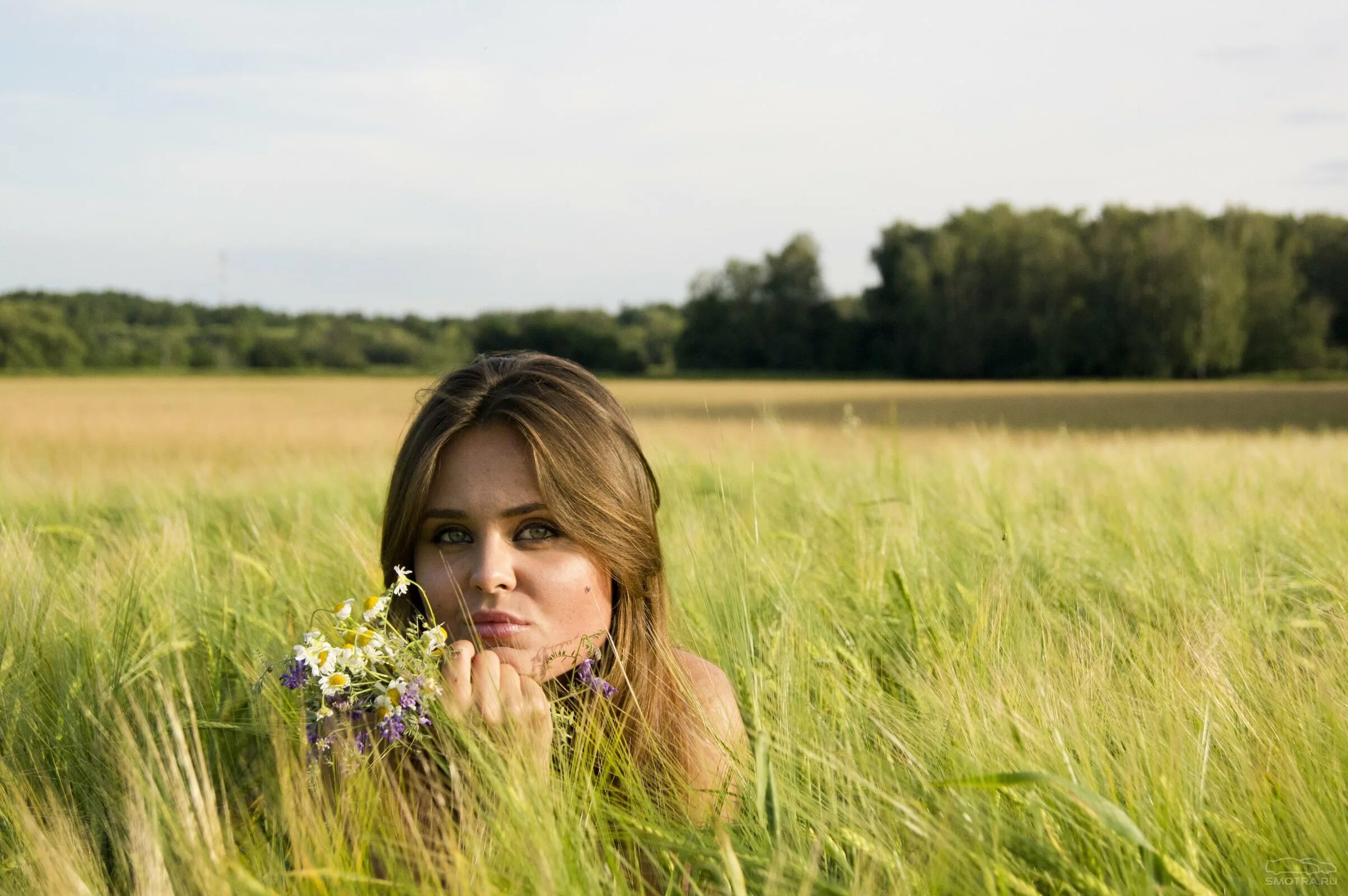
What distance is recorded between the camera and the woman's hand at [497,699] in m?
1.21

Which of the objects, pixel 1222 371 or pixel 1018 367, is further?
pixel 1018 367

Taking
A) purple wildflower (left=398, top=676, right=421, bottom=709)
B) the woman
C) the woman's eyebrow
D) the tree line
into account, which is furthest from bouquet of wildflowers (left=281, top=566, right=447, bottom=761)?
the tree line

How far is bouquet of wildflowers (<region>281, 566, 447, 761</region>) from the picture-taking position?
4.00 feet

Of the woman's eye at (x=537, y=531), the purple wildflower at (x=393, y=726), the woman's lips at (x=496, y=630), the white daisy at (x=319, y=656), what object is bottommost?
the purple wildflower at (x=393, y=726)

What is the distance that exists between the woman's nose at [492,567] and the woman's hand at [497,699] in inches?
5.8

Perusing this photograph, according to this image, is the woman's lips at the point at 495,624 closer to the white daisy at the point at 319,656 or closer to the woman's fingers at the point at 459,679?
the woman's fingers at the point at 459,679

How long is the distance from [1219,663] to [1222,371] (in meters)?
52.5

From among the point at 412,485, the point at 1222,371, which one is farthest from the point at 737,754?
the point at 1222,371

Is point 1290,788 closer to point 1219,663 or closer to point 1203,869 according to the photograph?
point 1203,869

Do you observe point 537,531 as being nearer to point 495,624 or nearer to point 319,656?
point 495,624

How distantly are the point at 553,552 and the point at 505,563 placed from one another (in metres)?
0.10

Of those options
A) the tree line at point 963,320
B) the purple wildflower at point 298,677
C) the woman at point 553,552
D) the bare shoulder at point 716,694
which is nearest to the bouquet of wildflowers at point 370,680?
the purple wildflower at point 298,677

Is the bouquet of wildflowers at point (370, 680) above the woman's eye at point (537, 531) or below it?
below

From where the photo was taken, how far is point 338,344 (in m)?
53.8
